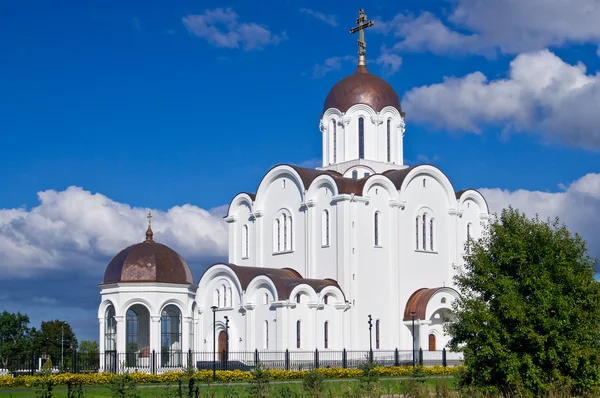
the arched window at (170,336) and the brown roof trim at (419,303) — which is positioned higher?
the brown roof trim at (419,303)

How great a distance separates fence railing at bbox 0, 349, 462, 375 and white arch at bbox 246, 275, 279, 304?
2537 mm

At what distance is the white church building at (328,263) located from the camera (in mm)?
36719

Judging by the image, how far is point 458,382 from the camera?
21.7m

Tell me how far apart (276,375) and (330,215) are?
11665 mm

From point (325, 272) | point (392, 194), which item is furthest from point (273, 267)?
point (392, 194)

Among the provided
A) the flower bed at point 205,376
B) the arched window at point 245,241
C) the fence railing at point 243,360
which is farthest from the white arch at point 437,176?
the flower bed at point 205,376

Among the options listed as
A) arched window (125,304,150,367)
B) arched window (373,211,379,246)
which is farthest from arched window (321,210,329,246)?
arched window (125,304,150,367)

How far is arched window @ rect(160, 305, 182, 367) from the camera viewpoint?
3600 centimetres

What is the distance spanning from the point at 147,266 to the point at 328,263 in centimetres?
858

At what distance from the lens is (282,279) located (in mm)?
38344

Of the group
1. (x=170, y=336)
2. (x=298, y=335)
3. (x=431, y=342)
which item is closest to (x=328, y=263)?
(x=298, y=335)

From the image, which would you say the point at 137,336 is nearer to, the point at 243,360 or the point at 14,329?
the point at 243,360

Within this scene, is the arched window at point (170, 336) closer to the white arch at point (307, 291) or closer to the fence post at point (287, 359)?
the fence post at point (287, 359)

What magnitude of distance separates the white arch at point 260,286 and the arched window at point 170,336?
3.55 metres
